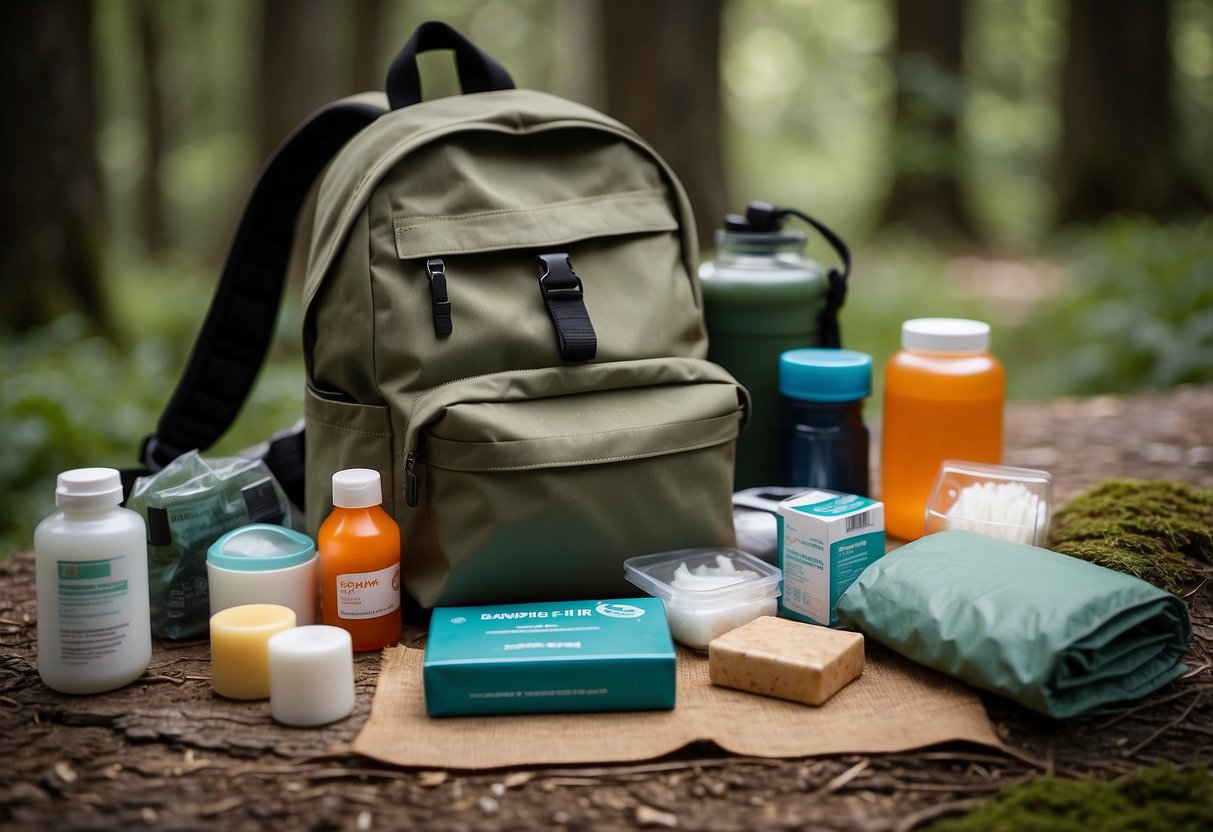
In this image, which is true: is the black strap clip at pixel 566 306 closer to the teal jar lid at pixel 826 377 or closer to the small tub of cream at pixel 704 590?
the small tub of cream at pixel 704 590

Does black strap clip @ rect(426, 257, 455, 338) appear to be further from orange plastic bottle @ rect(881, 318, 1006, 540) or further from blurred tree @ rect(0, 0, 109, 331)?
blurred tree @ rect(0, 0, 109, 331)

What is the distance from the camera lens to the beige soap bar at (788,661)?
200 centimetres

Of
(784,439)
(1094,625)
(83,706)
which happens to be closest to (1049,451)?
(784,439)

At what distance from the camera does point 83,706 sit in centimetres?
200

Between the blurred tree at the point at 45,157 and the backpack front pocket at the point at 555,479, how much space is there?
3957mm

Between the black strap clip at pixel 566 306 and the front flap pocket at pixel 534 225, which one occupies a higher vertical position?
the front flap pocket at pixel 534 225

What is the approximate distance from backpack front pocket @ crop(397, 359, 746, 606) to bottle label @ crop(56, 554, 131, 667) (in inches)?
22.7

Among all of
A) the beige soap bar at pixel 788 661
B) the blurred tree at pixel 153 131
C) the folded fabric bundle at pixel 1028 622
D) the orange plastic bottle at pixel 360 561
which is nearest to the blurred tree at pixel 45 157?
the orange plastic bottle at pixel 360 561

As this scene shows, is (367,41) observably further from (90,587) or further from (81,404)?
(90,587)

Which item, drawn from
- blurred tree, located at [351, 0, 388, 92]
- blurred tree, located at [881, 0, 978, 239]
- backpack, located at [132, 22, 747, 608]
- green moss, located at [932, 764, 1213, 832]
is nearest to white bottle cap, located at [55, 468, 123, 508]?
backpack, located at [132, 22, 747, 608]

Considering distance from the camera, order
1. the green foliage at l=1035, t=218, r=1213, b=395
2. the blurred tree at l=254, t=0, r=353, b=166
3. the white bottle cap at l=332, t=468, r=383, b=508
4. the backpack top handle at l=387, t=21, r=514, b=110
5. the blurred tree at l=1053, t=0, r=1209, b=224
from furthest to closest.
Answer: the blurred tree at l=1053, t=0, r=1209, b=224 < the blurred tree at l=254, t=0, r=353, b=166 < the green foliage at l=1035, t=218, r=1213, b=395 < the backpack top handle at l=387, t=21, r=514, b=110 < the white bottle cap at l=332, t=468, r=383, b=508

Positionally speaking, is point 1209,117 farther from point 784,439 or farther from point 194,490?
point 194,490

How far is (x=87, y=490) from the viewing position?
1.95 meters

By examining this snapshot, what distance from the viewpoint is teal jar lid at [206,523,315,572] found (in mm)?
2213
